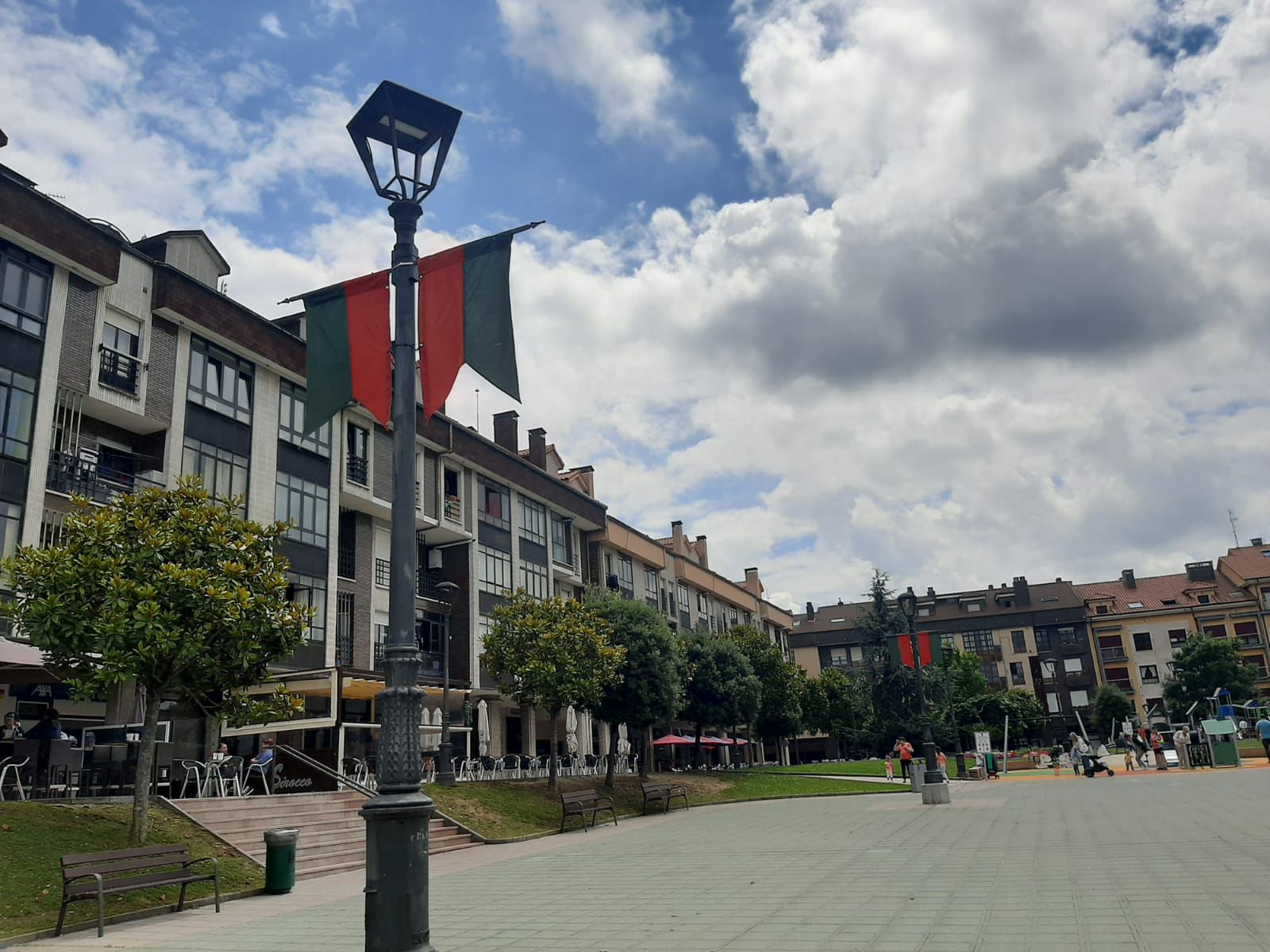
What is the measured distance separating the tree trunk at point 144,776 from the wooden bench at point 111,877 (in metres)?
1.88

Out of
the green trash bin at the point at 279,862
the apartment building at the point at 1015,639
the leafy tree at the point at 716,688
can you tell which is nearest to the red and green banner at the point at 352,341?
the green trash bin at the point at 279,862

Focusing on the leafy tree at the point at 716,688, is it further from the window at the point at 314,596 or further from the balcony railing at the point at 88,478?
the balcony railing at the point at 88,478

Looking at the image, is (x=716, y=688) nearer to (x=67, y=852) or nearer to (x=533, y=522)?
(x=533, y=522)

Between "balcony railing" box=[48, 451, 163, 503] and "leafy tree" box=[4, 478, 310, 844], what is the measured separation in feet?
24.7

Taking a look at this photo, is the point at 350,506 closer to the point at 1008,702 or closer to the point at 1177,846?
the point at 1177,846

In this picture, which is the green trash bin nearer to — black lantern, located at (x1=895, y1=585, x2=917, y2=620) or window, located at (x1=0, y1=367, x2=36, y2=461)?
window, located at (x1=0, y1=367, x2=36, y2=461)

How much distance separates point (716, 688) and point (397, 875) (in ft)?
116

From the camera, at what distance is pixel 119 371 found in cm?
2441

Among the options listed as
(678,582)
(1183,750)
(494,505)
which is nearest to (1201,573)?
(678,582)

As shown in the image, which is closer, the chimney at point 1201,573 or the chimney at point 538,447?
the chimney at point 538,447

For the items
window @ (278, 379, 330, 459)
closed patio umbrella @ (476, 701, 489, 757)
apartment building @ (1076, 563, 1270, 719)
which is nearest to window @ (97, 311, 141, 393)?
window @ (278, 379, 330, 459)

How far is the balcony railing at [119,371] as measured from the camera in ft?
78.5

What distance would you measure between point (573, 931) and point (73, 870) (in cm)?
590

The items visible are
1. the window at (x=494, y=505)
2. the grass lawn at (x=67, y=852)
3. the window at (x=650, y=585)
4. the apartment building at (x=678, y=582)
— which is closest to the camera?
the grass lawn at (x=67, y=852)
